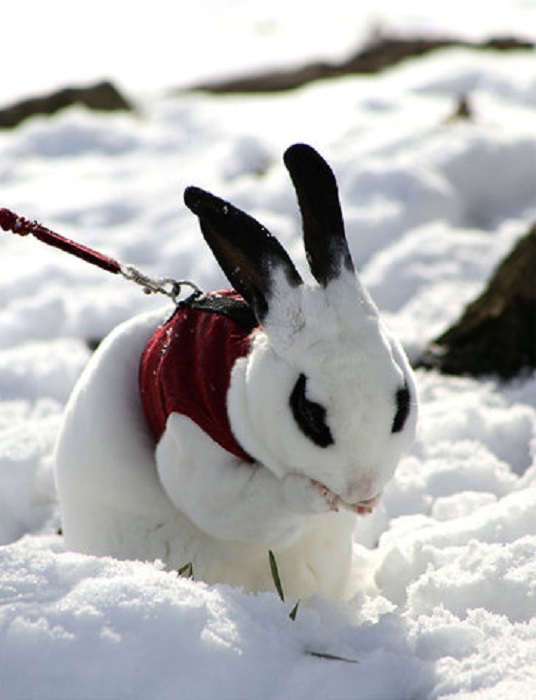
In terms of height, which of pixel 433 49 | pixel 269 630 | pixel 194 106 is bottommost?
pixel 269 630

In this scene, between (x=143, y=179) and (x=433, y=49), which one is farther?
(x=433, y=49)

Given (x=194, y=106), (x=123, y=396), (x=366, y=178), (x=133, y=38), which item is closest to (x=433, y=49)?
(x=194, y=106)

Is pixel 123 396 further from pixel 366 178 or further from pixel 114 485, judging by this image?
pixel 366 178

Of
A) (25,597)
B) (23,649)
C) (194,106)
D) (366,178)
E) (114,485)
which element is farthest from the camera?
(194,106)

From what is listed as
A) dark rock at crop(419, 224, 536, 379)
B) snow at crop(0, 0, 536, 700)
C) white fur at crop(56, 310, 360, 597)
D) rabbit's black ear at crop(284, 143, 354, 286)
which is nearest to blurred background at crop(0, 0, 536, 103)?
snow at crop(0, 0, 536, 700)

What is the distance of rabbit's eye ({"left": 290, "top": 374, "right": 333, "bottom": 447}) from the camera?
2127mm

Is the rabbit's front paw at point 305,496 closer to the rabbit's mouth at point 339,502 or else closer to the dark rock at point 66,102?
the rabbit's mouth at point 339,502

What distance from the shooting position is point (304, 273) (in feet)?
14.4

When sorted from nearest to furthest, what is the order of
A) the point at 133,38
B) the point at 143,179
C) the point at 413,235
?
the point at 413,235 < the point at 143,179 < the point at 133,38

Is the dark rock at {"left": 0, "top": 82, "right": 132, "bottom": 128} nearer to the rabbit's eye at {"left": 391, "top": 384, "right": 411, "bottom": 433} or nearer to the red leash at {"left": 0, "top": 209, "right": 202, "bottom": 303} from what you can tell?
the red leash at {"left": 0, "top": 209, "right": 202, "bottom": 303}

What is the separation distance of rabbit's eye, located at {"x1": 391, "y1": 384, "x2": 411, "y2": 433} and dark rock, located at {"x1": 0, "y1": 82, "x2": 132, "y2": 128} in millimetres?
5294

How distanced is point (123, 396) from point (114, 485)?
0.20 m

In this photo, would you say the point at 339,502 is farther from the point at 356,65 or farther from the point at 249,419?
the point at 356,65

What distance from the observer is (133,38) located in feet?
31.3
